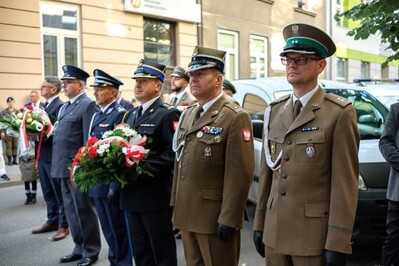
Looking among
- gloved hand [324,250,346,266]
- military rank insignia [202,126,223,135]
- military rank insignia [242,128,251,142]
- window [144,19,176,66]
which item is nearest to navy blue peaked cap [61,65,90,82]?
military rank insignia [202,126,223,135]

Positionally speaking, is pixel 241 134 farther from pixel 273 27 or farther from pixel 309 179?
pixel 273 27

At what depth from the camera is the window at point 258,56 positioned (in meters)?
19.5

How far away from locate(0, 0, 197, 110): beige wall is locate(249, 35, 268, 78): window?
4.24m

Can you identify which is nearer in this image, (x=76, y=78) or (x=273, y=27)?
(x=76, y=78)

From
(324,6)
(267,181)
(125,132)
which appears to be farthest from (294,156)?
(324,6)

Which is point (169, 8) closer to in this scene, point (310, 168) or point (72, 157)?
point (72, 157)

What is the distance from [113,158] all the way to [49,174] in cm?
282

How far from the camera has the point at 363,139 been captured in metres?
5.54

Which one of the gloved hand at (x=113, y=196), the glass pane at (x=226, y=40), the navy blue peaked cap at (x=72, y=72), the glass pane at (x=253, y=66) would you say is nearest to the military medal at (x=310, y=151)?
the gloved hand at (x=113, y=196)

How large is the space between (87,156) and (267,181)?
162cm

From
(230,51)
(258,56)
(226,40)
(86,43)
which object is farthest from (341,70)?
(86,43)

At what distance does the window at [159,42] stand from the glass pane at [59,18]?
2.69m

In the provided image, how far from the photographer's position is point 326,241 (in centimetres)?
247

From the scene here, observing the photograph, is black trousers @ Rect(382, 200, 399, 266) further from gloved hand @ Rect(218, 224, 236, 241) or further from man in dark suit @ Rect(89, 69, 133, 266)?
man in dark suit @ Rect(89, 69, 133, 266)
